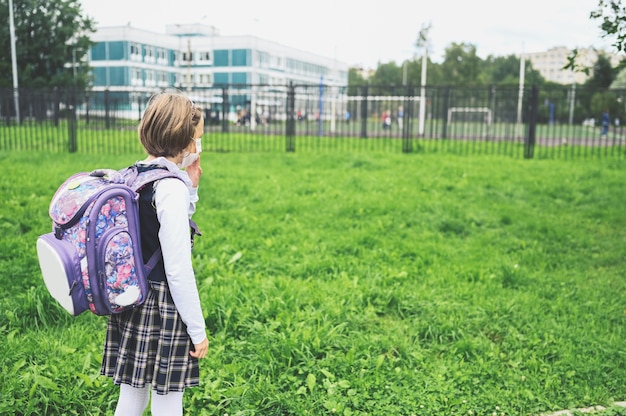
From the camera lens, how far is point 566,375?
402 cm

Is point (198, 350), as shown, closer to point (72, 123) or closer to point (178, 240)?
point (178, 240)

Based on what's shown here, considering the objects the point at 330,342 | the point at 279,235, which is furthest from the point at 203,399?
the point at 279,235

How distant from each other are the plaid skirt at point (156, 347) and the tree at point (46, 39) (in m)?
40.0

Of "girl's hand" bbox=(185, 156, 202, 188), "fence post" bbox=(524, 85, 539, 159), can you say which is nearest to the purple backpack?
"girl's hand" bbox=(185, 156, 202, 188)

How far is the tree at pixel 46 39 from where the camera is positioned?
3916 centimetres

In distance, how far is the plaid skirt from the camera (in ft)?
7.87

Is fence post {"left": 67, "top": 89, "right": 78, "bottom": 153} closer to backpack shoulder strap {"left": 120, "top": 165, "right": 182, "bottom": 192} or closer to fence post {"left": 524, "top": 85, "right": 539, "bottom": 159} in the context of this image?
fence post {"left": 524, "top": 85, "right": 539, "bottom": 159}

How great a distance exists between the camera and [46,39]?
40.2m

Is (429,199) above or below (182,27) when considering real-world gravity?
below

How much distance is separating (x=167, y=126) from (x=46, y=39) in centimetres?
4299

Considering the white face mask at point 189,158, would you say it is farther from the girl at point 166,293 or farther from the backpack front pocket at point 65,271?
the backpack front pocket at point 65,271

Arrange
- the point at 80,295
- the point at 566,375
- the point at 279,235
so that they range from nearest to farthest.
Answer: the point at 80,295 < the point at 566,375 < the point at 279,235

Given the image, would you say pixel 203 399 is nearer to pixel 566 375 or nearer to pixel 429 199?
pixel 566 375

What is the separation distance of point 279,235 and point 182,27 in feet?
278
